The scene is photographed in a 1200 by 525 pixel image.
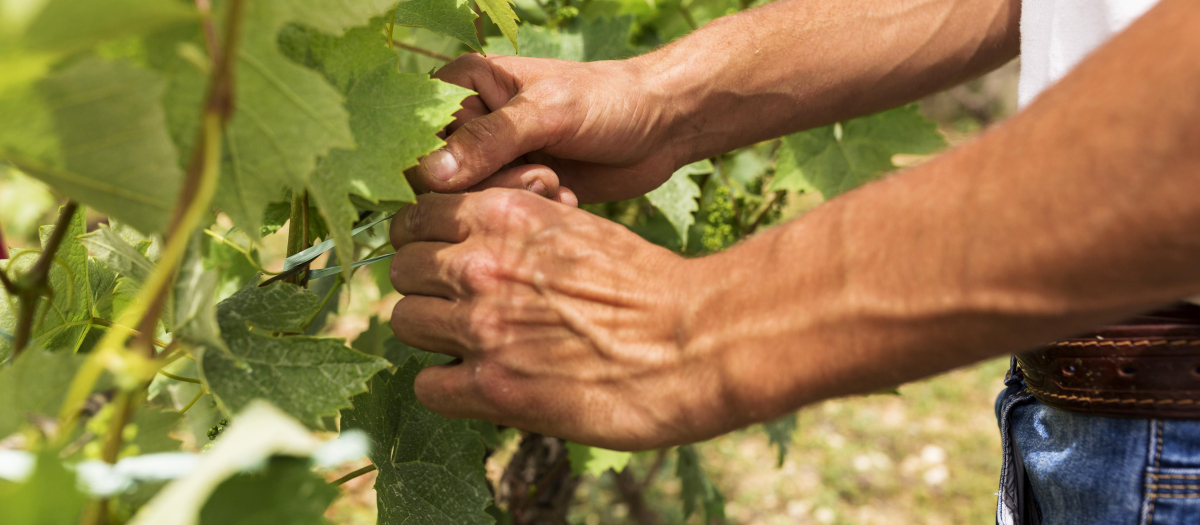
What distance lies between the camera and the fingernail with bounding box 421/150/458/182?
108 centimetres

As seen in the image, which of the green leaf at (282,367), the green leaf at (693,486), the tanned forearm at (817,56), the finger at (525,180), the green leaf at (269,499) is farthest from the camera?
the green leaf at (693,486)

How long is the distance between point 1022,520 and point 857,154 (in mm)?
1004

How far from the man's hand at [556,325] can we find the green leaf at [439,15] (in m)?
0.26

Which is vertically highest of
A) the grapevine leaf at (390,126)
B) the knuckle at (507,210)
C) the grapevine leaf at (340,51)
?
the grapevine leaf at (340,51)

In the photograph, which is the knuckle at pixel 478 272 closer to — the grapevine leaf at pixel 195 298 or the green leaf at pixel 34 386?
the grapevine leaf at pixel 195 298

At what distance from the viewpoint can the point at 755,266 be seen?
2.86 feet

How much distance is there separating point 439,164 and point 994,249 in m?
0.73

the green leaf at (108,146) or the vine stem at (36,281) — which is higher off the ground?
the green leaf at (108,146)

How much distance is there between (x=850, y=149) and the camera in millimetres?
1915

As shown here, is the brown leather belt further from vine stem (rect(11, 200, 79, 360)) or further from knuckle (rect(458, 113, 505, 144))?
vine stem (rect(11, 200, 79, 360))

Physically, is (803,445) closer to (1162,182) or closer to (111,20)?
(1162,182)

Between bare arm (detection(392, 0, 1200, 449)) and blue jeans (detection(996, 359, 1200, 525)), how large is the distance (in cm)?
33

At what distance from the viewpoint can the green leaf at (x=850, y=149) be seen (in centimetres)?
182

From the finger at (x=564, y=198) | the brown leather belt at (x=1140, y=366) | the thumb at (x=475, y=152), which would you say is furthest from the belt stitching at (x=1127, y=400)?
the thumb at (x=475, y=152)
